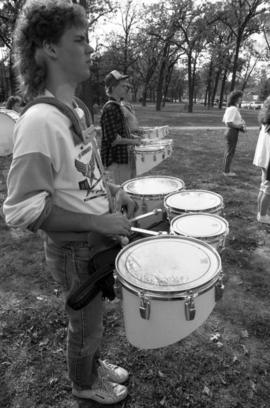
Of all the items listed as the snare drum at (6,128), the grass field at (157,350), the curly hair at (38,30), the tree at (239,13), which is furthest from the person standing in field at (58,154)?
the tree at (239,13)

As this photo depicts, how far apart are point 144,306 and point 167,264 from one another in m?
0.28

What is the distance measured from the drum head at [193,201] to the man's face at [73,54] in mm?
1148

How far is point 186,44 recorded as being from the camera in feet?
88.2

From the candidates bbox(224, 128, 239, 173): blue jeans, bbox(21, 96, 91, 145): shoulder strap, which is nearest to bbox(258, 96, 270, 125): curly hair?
bbox(224, 128, 239, 173): blue jeans

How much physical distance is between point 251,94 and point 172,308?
296 ft

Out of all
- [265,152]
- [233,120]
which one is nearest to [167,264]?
[265,152]

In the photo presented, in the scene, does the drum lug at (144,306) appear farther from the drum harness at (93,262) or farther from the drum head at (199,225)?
the drum head at (199,225)

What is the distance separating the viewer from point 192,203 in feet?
8.02

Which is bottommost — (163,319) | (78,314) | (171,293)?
(78,314)

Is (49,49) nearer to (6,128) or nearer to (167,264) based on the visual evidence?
(167,264)

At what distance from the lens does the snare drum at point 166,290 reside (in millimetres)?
1472

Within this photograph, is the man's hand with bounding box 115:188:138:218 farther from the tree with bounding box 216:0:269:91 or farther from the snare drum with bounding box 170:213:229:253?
the tree with bounding box 216:0:269:91

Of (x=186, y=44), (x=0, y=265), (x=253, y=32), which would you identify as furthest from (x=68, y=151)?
(x=253, y=32)

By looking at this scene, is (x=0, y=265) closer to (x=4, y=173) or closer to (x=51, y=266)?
(x=51, y=266)
